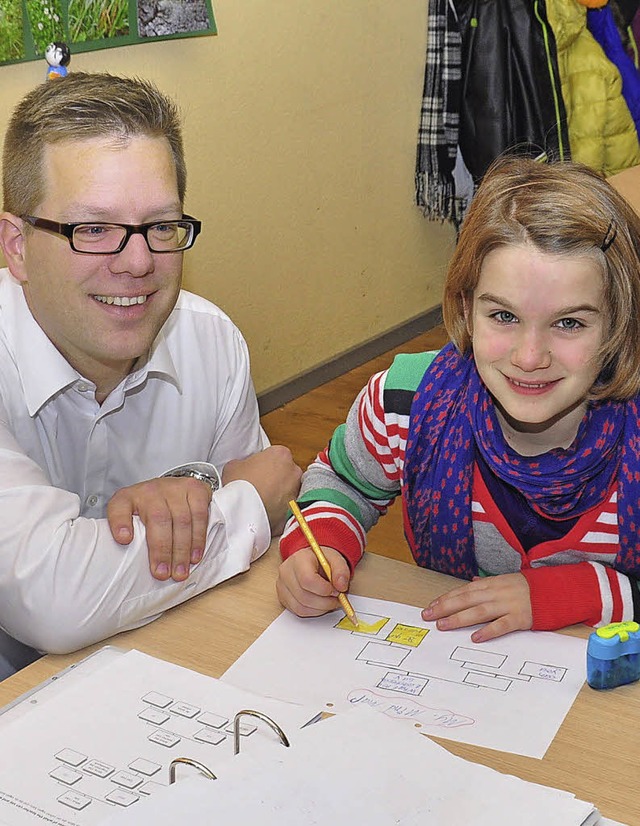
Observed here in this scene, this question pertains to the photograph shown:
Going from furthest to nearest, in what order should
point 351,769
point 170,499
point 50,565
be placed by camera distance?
1. point 170,499
2. point 50,565
3. point 351,769

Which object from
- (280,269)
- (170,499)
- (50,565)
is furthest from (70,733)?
(280,269)

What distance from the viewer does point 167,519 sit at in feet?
4.03

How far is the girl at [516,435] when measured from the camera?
118 centimetres

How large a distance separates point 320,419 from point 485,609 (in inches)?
91.1

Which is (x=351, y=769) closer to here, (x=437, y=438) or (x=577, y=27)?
(x=437, y=438)

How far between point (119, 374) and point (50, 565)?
1.54 ft

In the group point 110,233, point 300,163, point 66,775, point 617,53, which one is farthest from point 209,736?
point 617,53

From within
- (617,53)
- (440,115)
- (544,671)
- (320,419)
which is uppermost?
(617,53)

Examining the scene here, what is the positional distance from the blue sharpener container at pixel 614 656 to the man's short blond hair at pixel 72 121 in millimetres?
800

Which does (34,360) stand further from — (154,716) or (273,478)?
(154,716)

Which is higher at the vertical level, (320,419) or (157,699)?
(157,699)

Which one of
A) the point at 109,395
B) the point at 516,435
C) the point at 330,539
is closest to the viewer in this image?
the point at 330,539

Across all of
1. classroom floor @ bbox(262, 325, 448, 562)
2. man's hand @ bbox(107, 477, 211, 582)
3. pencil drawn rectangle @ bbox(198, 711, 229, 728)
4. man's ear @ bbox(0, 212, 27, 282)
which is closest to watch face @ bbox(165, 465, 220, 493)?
man's hand @ bbox(107, 477, 211, 582)

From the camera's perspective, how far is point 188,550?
47.6 inches
